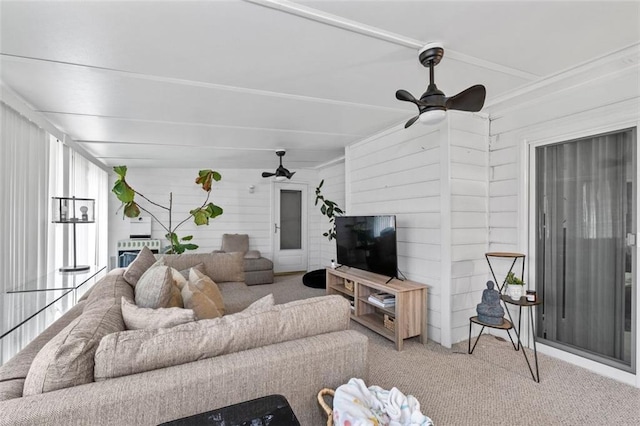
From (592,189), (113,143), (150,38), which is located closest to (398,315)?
(592,189)

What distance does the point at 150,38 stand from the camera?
188cm

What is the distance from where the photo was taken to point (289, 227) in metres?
7.19

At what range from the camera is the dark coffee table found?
982mm

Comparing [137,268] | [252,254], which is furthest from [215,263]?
[252,254]

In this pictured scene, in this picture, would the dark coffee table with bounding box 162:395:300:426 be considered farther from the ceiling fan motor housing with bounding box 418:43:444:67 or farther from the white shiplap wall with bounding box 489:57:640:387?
the white shiplap wall with bounding box 489:57:640:387

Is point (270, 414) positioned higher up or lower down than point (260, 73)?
lower down

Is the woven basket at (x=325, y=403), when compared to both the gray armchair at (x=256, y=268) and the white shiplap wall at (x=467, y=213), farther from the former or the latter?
the gray armchair at (x=256, y=268)

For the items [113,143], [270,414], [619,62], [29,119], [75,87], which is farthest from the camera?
[113,143]

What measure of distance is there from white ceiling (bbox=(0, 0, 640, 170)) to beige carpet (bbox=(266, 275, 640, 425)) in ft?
7.76

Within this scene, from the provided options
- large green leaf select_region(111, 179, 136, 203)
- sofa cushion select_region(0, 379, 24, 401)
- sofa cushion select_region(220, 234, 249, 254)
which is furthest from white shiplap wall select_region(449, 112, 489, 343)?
sofa cushion select_region(220, 234, 249, 254)

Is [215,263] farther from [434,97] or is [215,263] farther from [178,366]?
[434,97]

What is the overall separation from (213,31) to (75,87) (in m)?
1.58

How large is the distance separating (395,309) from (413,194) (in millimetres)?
1340

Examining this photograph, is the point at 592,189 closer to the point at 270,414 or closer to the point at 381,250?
the point at 381,250
